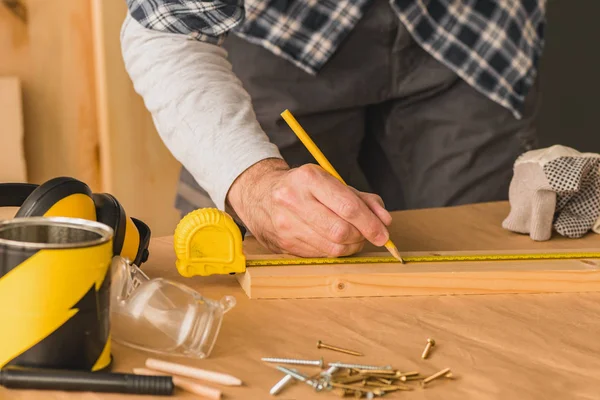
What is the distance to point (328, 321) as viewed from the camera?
0.93 metres

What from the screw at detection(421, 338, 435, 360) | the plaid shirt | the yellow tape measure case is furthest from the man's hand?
the plaid shirt

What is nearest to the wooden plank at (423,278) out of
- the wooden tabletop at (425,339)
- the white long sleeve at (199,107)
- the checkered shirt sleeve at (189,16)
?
the wooden tabletop at (425,339)

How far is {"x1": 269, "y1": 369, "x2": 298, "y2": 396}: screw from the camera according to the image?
2.41 ft

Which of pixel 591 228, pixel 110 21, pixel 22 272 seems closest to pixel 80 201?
pixel 22 272

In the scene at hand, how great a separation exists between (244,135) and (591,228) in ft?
2.01

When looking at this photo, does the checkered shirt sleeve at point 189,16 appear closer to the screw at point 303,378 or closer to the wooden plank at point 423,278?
the wooden plank at point 423,278

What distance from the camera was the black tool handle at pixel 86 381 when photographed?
27.7 inches

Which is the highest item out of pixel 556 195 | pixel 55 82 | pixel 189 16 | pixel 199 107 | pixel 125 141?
pixel 189 16

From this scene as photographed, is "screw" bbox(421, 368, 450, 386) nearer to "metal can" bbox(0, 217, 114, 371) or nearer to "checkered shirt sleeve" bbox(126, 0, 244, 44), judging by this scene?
"metal can" bbox(0, 217, 114, 371)

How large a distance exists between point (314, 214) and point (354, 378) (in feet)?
1.16

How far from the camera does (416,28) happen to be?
1.57 meters

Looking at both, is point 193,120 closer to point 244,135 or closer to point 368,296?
point 244,135

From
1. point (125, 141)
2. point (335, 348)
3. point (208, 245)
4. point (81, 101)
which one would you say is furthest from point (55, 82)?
point (335, 348)

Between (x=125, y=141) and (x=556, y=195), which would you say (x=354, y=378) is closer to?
(x=556, y=195)
